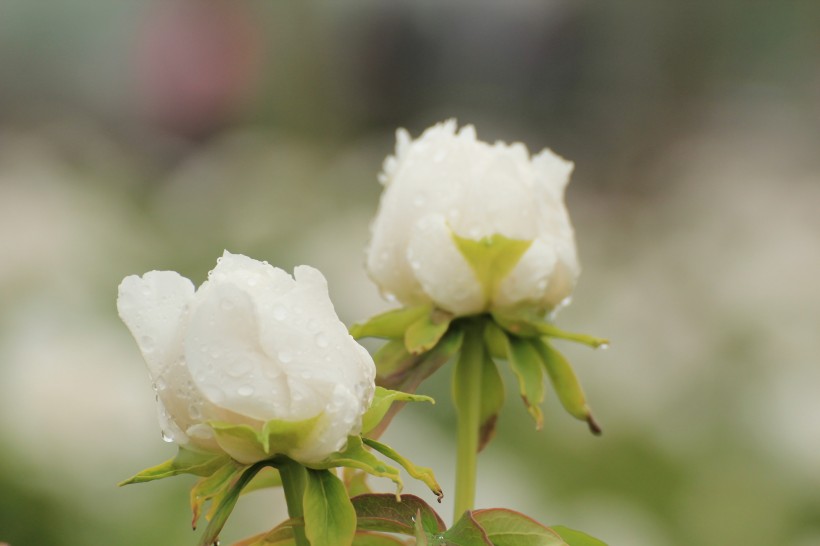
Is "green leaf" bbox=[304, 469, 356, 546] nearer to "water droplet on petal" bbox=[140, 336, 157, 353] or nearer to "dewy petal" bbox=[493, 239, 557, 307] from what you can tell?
"water droplet on petal" bbox=[140, 336, 157, 353]

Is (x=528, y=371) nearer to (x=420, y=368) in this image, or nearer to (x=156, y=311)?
(x=420, y=368)

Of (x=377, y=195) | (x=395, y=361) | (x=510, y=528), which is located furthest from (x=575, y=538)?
(x=377, y=195)

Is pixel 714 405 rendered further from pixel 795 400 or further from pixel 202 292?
pixel 202 292

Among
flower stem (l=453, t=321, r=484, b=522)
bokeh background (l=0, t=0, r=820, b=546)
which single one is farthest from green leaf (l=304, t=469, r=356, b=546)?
bokeh background (l=0, t=0, r=820, b=546)

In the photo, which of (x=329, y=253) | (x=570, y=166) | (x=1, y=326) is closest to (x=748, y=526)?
(x=329, y=253)

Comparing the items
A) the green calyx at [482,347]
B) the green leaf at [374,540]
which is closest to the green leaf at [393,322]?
the green calyx at [482,347]

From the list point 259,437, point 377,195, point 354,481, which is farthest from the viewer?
point 377,195
